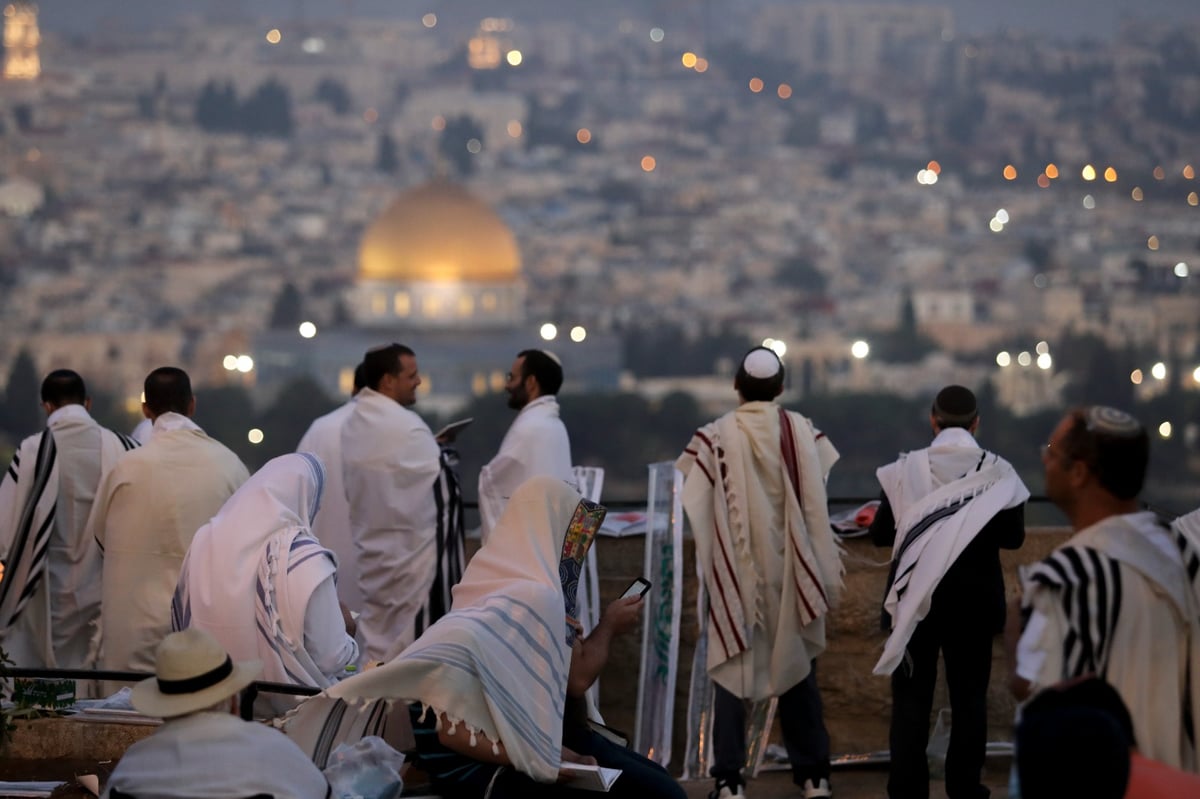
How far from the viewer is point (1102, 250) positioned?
217ft

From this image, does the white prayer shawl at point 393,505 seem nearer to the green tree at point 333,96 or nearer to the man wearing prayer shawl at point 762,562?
the man wearing prayer shawl at point 762,562

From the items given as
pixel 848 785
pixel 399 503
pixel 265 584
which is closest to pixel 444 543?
pixel 399 503

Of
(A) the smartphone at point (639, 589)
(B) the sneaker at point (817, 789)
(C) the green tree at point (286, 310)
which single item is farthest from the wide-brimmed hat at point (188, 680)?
(C) the green tree at point (286, 310)

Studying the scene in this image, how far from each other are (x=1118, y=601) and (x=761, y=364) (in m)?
1.55

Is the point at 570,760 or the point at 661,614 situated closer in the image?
the point at 570,760

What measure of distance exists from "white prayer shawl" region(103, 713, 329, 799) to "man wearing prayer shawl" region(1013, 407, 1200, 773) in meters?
0.88

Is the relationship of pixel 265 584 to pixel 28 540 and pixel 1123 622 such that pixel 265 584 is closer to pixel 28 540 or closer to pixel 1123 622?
pixel 28 540

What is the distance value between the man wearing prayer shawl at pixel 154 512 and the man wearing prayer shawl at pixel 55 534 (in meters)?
0.26

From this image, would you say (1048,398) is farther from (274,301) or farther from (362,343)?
(274,301)

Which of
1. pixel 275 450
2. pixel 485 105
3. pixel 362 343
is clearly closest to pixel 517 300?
pixel 362 343

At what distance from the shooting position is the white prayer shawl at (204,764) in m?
2.45

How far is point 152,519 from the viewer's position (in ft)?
12.7

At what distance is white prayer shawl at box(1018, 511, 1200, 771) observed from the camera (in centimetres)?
223

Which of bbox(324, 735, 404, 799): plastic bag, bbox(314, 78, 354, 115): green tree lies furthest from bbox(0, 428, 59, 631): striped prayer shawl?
bbox(314, 78, 354, 115): green tree
